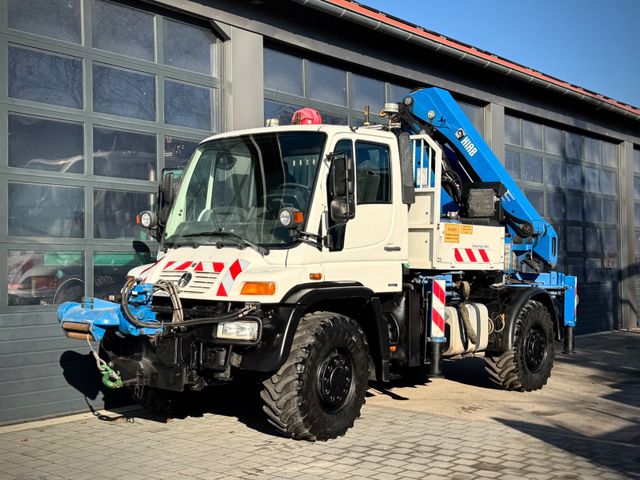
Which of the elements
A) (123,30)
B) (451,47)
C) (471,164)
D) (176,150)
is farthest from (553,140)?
(123,30)

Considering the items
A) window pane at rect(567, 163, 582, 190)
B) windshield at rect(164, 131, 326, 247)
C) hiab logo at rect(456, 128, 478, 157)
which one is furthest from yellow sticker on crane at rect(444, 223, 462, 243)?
window pane at rect(567, 163, 582, 190)

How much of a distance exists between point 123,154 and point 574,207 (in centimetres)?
1217

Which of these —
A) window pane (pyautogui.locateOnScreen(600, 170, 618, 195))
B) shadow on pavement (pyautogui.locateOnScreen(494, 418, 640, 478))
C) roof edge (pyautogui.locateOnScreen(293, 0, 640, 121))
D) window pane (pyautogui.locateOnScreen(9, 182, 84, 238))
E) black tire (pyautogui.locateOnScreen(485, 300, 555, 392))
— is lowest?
shadow on pavement (pyautogui.locateOnScreen(494, 418, 640, 478))

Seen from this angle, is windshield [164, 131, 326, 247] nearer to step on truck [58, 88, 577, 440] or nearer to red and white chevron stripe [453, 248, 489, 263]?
step on truck [58, 88, 577, 440]

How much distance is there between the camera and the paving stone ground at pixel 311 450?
580cm

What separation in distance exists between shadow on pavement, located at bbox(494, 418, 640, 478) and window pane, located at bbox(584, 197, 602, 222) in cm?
1134

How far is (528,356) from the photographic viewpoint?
965cm

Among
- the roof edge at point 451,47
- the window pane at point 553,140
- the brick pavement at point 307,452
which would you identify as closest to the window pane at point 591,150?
the roof edge at point 451,47

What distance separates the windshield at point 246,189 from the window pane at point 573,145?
1220 cm

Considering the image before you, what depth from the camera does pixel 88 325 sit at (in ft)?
21.1

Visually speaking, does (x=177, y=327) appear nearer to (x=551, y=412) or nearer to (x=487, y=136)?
(x=551, y=412)

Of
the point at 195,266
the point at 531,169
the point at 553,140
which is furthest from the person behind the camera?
the point at 553,140

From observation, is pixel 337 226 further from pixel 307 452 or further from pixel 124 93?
pixel 124 93

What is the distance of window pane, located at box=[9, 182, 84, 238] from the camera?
25.9ft
